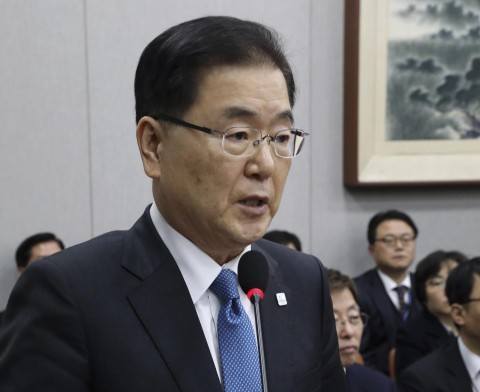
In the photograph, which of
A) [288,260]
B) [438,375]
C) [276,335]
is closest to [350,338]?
[438,375]

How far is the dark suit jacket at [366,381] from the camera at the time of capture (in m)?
2.73

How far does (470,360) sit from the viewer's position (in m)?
2.80

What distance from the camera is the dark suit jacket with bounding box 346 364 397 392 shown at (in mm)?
2732

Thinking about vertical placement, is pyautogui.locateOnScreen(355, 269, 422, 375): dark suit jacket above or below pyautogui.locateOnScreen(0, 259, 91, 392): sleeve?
below

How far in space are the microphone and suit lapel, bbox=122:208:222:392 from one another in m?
0.08

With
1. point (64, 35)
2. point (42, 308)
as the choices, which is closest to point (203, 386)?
point (42, 308)

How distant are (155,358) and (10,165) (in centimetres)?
310

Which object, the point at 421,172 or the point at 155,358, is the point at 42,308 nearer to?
the point at 155,358

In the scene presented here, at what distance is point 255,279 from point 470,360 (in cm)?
182

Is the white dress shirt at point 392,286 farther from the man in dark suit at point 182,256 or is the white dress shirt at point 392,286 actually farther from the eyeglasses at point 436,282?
the man in dark suit at point 182,256

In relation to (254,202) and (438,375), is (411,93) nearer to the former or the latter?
(438,375)

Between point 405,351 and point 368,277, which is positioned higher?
point 368,277

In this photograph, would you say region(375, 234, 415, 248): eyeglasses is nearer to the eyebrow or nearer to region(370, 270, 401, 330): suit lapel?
region(370, 270, 401, 330): suit lapel

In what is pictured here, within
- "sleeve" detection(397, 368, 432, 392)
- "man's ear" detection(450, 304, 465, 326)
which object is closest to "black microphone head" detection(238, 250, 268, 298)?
"sleeve" detection(397, 368, 432, 392)
